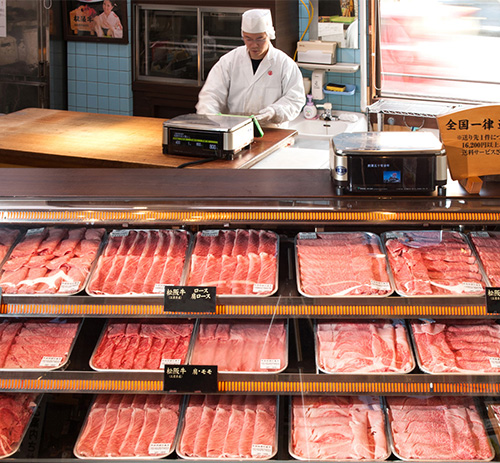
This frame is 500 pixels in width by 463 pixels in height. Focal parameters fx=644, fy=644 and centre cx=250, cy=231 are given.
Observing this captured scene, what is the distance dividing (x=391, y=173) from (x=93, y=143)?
3020mm

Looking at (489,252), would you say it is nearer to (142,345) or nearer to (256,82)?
(142,345)

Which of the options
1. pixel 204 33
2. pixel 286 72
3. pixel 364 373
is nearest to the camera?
pixel 364 373

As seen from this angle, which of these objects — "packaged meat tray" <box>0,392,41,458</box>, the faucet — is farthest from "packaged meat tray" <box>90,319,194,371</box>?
the faucet

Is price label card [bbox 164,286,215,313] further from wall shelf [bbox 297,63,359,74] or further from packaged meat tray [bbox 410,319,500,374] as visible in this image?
wall shelf [bbox 297,63,359,74]

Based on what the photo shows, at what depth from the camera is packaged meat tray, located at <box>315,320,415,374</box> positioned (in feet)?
8.27

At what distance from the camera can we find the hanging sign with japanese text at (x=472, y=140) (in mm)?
2492

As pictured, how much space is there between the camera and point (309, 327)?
275 cm

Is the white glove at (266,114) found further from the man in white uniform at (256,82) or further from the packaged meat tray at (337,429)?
the packaged meat tray at (337,429)

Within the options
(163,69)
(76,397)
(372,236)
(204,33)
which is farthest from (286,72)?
(76,397)

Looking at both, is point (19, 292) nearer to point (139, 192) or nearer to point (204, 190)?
point (139, 192)

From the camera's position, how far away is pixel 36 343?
2.69 meters

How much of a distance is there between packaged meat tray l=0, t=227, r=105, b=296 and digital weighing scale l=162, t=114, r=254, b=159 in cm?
168

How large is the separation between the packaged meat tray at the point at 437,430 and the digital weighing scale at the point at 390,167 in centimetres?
90

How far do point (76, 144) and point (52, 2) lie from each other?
3.97m
